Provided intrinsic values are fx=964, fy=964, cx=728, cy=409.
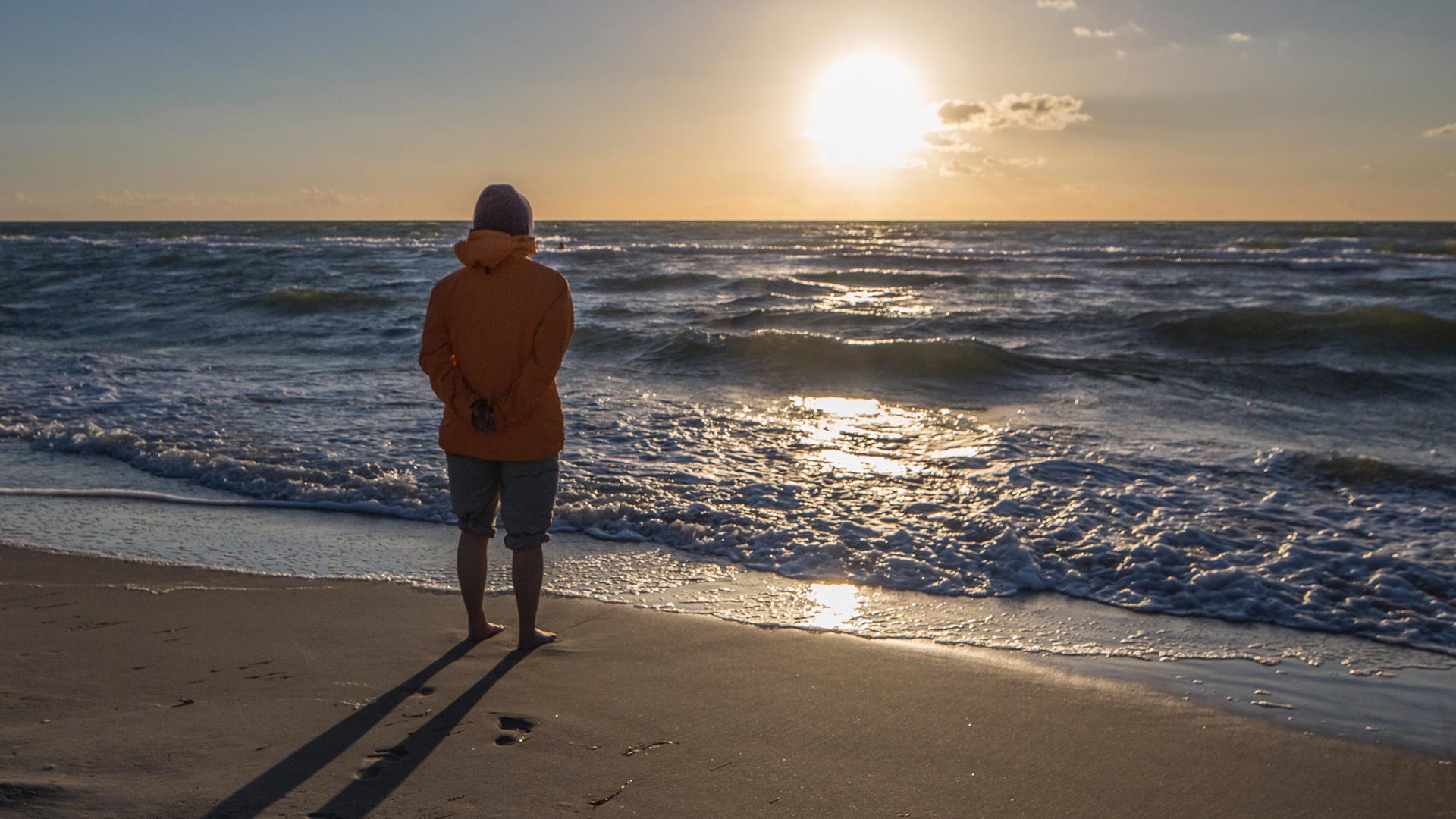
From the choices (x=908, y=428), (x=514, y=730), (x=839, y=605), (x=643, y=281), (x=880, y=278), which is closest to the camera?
(x=514, y=730)

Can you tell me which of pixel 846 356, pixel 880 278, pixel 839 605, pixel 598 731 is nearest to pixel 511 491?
pixel 598 731

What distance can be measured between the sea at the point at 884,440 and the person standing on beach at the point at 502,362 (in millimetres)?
959

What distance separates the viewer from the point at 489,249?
3.07 metres

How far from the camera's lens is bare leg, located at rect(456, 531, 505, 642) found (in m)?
3.43

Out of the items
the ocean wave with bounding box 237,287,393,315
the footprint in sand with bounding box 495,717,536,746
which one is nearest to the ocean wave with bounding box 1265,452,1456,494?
the footprint in sand with bounding box 495,717,536,746

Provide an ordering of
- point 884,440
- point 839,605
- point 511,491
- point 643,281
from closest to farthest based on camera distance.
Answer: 1. point 511,491
2. point 839,605
3. point 884,440
4. point 643,281

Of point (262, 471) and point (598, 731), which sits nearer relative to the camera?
point (598, 731)

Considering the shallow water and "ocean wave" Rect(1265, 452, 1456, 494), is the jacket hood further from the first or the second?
"ocean wave" Rect(1265, 452, 1456, 494)

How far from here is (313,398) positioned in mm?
8719

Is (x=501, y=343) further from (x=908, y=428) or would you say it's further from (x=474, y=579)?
(x=908, y=428)

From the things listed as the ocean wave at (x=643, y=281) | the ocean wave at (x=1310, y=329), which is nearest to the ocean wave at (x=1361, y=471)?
the ocean wave at (x=1310, y=329)

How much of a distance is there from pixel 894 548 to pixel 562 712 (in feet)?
7.69

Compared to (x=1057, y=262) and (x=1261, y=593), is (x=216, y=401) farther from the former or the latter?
(x=1057, y=262)

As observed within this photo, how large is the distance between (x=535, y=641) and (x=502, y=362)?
3.33 feet
